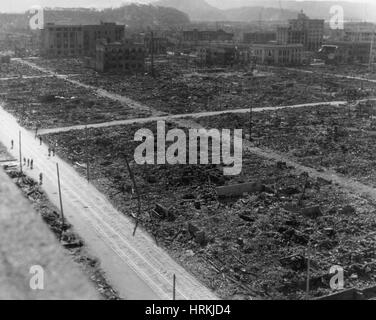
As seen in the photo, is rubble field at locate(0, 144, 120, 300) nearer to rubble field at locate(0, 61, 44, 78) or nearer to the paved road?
the paved road

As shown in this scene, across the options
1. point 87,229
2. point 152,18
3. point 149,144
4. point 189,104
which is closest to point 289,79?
point 189,104

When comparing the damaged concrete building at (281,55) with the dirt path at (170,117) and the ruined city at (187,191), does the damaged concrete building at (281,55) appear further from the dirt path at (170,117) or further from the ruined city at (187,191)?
the dirt path at (170,117)

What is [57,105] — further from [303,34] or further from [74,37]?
[303,34]

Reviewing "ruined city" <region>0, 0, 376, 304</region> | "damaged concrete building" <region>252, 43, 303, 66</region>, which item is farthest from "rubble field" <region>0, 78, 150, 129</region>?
"damaged concrete building" <region>252, 43, 303, 66</region>

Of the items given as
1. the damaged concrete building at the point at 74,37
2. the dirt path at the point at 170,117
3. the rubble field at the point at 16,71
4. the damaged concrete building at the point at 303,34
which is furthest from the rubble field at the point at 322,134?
the damaged concrete building at the point at 303,34

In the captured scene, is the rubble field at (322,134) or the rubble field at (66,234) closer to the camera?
the rubble field at (66,234)

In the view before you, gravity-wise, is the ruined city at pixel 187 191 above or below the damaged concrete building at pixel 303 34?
Result: below
